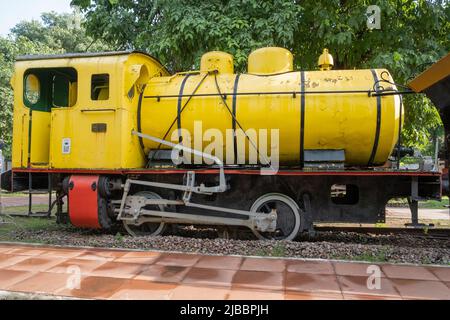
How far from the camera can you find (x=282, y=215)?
655 cm

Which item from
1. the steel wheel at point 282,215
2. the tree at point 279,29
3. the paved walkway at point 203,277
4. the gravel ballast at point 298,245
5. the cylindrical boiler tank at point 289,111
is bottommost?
the paved walkway at point 203,277

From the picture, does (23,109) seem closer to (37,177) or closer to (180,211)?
(37,177)

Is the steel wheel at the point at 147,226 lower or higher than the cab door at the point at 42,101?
lower

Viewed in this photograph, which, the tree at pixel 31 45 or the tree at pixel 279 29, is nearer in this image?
the tree at pixel 279 29

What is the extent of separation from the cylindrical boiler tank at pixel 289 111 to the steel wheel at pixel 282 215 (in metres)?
0.66

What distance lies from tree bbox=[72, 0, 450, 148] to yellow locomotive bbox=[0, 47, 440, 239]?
1.89 meters

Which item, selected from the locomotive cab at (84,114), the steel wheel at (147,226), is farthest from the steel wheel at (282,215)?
the locomotive cab at (84,114)

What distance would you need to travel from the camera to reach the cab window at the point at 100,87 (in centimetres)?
729

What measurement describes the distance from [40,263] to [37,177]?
266cm

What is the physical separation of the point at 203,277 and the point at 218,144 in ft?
8.45

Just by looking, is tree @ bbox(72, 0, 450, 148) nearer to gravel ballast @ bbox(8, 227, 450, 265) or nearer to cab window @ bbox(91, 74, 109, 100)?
cab window @ bbox(91, 74, 109, 100)

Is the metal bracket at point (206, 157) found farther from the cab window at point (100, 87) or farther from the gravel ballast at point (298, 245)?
the cab window at point (100, 87)

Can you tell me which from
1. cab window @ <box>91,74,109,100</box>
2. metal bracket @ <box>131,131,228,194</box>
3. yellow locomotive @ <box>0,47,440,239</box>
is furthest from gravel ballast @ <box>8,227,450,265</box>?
cab window @ <box>91,74,109,100</box>
